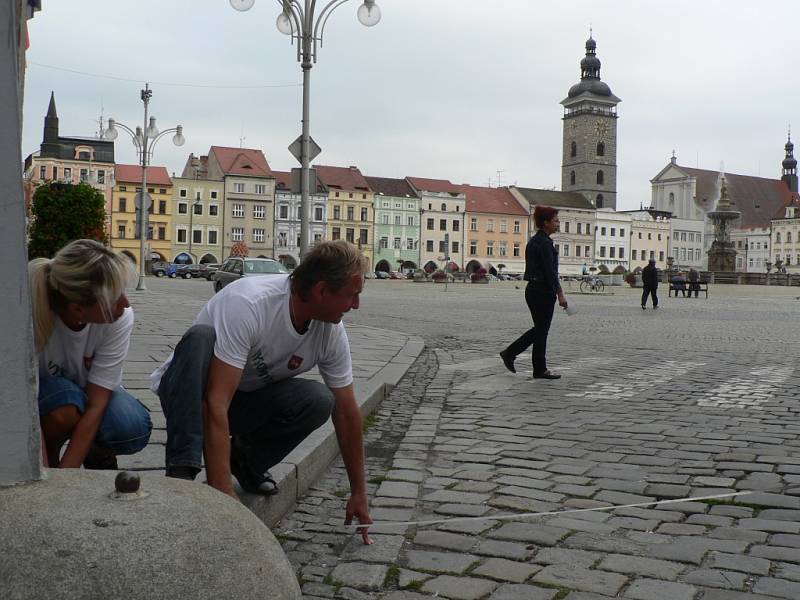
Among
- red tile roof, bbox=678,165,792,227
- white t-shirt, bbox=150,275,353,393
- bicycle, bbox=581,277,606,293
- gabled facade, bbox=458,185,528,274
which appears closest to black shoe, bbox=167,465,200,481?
white t-shirt, bbox=150,275,353,393

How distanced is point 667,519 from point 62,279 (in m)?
2.80

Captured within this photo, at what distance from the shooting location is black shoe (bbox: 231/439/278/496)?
13.0 feet

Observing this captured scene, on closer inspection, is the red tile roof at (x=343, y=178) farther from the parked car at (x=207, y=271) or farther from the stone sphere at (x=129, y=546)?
the stone sphere at (x=129, y=546)

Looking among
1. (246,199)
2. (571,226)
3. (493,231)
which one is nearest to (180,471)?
(246,199)

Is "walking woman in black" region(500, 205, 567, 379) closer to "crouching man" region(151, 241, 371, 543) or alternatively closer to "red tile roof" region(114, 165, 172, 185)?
"crouching man" region(151, 241, 371, 543)

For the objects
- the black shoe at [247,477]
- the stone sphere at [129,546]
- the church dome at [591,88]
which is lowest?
the black shoe at [247,477]

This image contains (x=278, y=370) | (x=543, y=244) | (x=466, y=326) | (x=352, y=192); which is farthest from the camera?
(x=352, y=192)

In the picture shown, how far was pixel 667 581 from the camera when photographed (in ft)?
11.1

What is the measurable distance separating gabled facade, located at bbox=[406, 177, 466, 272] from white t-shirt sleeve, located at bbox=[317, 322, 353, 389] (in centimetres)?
10022

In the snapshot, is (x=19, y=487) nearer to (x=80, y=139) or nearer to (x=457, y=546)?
(x=457, y=546)

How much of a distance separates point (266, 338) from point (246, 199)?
308 ft

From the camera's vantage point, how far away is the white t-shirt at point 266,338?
340 centimetres

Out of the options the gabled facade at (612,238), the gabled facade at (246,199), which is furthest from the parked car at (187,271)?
the gabled facade at (612,238)

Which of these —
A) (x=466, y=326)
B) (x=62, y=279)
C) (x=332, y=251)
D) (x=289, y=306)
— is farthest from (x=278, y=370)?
(x=466, y=326)
